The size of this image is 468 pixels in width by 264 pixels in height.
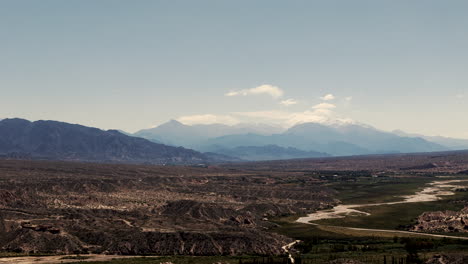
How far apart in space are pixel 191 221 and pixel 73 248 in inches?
1539

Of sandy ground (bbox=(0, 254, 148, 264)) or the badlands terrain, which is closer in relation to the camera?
sandy ground (bbox=(0, 254, 148, 264))

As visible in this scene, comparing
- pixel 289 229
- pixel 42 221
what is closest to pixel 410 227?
pixel 289 229

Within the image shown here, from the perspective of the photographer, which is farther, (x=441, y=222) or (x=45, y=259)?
(x=441, y=222)

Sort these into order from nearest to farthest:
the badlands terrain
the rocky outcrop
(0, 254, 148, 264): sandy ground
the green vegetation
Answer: (0, 254, 148, 264): sandy ground < the badlands terrain < the rocky outcrop < the green vegetation

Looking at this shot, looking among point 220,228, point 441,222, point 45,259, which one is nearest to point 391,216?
point 441,222

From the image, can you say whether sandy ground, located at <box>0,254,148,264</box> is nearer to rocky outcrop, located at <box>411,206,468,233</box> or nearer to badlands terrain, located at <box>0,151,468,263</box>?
badlands terrain, located at <box>0,151,468,263</box>

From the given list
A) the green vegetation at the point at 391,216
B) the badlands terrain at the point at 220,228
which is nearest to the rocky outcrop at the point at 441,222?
the badlands terrain at the point at 220,228

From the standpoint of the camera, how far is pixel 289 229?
140 meters

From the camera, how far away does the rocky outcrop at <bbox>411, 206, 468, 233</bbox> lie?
449 feet

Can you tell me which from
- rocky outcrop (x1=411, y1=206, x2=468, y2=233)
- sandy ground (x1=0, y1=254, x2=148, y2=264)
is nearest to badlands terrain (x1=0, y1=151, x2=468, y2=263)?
rocky outcrop (x1=411, y1=206, x2=468, y2=233)

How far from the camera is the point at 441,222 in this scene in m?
145

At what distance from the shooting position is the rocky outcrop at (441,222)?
136825mm

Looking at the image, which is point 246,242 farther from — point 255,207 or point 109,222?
point 255,207

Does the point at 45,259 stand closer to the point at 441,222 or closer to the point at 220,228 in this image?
the point at 220,228
